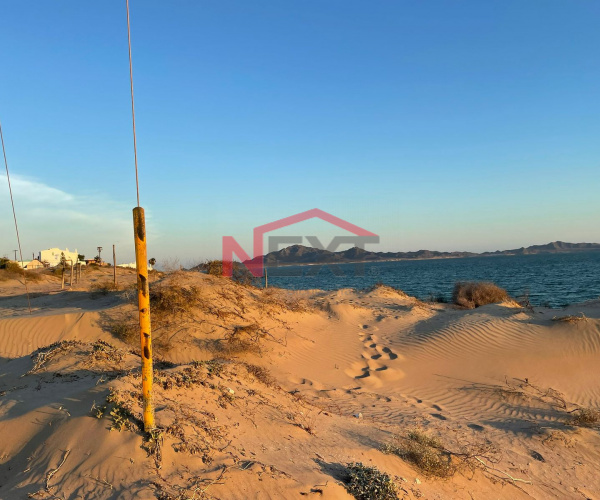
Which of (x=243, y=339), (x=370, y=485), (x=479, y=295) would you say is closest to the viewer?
(x=370, y=485)

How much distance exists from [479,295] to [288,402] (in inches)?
636

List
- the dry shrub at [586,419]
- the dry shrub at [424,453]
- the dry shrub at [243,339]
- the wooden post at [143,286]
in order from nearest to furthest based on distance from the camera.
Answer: the wooden post at [143,286] → the dry shrub at [424,453] → the dry shrub at [586,419] → the dry shrub at [243,339]

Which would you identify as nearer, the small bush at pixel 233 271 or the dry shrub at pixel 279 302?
the dry shrub at pixel 279 302

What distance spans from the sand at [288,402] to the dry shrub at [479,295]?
4790 mm

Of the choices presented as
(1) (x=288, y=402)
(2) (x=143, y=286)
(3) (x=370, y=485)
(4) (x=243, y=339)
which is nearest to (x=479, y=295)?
(4) (x=243, y=339)

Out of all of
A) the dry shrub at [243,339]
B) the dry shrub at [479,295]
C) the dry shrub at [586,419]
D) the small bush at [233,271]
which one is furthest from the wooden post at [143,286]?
the dry shrub at [479,295]

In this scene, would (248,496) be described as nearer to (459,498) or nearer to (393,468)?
(393,468)

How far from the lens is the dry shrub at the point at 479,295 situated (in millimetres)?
19172

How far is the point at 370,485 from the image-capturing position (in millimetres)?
3768

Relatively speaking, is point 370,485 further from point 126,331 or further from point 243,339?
point 126,331

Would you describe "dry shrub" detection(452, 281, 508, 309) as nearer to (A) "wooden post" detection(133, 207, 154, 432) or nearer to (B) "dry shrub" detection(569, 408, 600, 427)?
(B) "dry shrub" detection(569, 408, 600, 427)

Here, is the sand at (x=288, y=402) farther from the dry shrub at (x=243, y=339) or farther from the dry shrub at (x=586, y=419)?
the dry shrub at (x=586, y=419)

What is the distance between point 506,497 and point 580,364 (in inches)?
294

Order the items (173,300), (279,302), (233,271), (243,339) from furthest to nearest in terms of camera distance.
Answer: (233,271)
(279,302)
(173,300)
(243,339)
